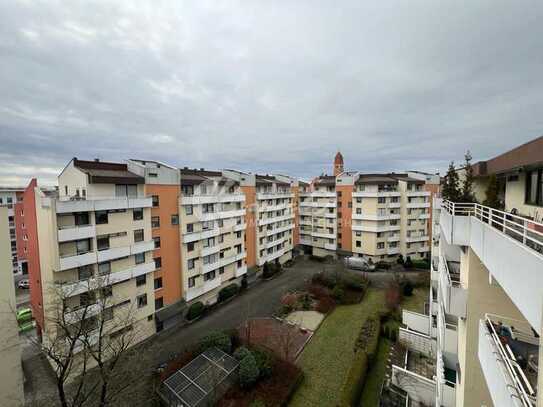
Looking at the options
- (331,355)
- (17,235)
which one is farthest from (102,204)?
(17,235)

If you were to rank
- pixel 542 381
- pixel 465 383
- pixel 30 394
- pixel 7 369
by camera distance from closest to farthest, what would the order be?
pixel 542 381
pixel 465 383
pixel 7 369
pixel 30 394

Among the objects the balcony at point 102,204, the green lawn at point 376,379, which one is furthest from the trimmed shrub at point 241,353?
the balcony at point 102,204

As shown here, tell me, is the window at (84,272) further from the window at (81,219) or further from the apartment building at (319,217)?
the apartment building at (319,217)

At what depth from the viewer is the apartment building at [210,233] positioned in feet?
81.8

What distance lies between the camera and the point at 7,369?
48.0 feet

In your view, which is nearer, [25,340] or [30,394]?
[30,394]

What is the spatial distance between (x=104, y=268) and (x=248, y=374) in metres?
14.0

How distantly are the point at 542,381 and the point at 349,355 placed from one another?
18102 mm

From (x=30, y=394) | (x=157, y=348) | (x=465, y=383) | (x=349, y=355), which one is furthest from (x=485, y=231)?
(x=30, y=394)

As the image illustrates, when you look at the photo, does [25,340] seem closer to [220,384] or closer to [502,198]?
[220,384]

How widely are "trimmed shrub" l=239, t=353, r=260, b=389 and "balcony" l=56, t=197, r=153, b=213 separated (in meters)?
15.3

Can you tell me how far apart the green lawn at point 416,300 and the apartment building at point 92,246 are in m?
27.7

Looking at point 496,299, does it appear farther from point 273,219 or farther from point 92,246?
point 273,219

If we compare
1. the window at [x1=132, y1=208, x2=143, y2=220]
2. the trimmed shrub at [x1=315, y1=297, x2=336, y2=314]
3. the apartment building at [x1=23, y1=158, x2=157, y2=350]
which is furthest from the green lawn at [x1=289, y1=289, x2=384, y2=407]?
the window at [x1=132, y1=208, x2=143, y2=220]
